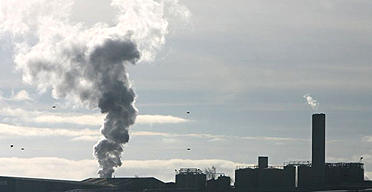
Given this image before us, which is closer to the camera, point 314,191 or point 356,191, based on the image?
point 356,191

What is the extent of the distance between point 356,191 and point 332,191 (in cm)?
542

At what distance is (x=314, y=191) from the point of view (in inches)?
7864

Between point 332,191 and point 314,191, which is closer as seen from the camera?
point 332,191

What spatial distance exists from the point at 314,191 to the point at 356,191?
16775mm

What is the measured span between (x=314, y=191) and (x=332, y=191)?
12.2m

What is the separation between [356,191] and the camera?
604ft
